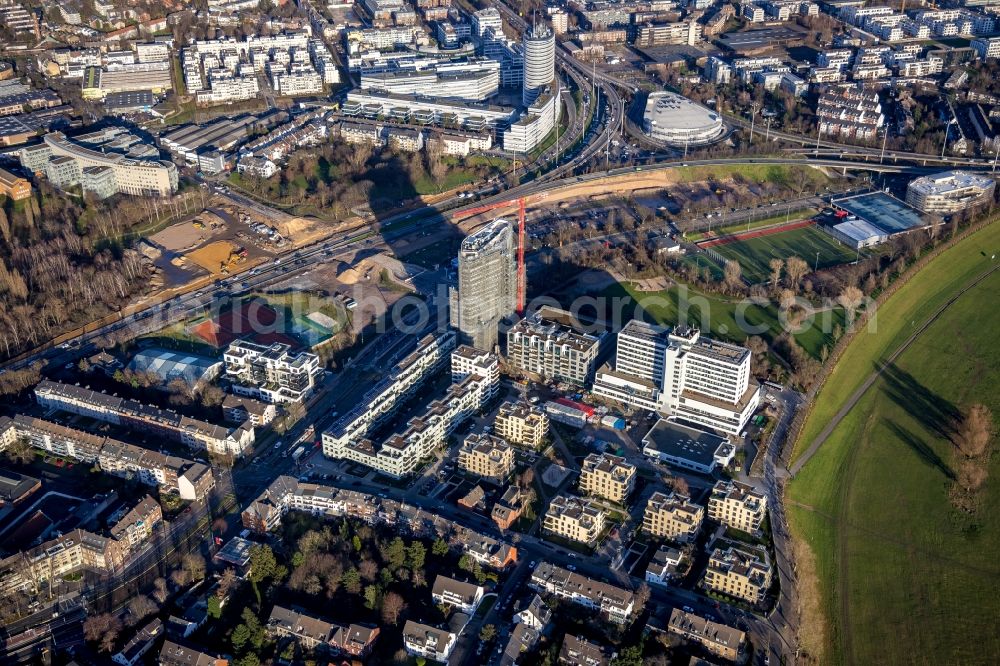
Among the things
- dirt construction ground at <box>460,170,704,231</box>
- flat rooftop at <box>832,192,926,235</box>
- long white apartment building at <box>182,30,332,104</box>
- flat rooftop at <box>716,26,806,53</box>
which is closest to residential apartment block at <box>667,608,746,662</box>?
flat rooftop at <box>832,192,926,235</box>

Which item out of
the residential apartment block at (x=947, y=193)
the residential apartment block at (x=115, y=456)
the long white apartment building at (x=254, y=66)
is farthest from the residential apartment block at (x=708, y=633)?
the long white apartment building at (x=254, y=66)

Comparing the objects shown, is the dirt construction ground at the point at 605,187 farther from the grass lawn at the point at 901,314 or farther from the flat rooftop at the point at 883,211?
the grass lawn at the point at 901,314

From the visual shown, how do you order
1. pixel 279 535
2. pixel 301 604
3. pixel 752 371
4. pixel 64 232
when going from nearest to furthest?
pixel 301 604 → pixel 279 535 → pixel 752 371 → pixel 64 232

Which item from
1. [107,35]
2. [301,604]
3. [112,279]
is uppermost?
[107,35]

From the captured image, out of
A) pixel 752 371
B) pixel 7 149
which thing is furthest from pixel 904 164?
pixel 7 149

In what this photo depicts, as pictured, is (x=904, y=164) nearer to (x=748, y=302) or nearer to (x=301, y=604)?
(x=748, y=302)

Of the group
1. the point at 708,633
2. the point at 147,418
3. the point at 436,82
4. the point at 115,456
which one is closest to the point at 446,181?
the point at 436,82
